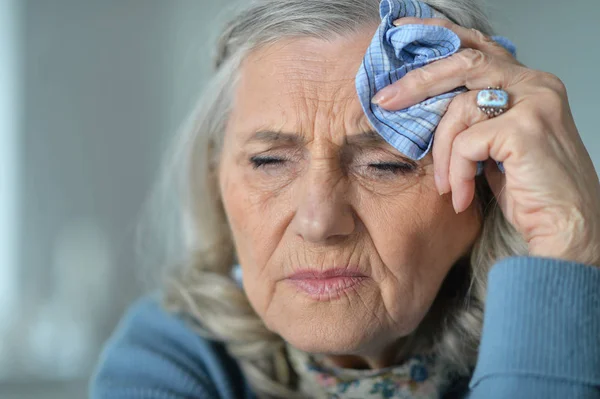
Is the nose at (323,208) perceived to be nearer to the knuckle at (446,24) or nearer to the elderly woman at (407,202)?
the elderly woman at (407,202)

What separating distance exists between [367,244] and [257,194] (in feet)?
0.84

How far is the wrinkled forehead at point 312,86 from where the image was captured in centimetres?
136

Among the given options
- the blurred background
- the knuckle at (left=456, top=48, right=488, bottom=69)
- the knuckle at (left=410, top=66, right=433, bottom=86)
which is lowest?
the blurred background

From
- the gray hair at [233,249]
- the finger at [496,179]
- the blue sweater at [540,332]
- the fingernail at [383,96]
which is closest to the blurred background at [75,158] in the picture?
the gray hair at [233,249]

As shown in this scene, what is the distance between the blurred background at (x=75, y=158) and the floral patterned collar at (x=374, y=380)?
128cm

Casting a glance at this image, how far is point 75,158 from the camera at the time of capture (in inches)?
119

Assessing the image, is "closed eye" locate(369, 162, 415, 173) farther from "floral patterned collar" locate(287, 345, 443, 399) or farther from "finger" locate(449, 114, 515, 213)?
"floral patterned collar" locate(287, 345, 443, 399)

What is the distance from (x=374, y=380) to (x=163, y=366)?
507 mm

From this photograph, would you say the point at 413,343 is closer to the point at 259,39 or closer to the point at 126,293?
the point at 259,39

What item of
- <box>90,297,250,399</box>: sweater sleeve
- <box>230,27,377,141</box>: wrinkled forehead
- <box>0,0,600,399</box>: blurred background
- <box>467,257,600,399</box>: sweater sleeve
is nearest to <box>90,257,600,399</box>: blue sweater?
<box>467,257,600,399</box>: sweater sleeve

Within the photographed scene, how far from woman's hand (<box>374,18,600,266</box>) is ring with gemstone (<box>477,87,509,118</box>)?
0.04ft

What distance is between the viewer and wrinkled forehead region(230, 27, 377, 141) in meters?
1.36

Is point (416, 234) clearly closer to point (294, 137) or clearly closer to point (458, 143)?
point (458, 143)

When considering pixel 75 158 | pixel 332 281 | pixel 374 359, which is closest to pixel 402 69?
pixel 332 281
